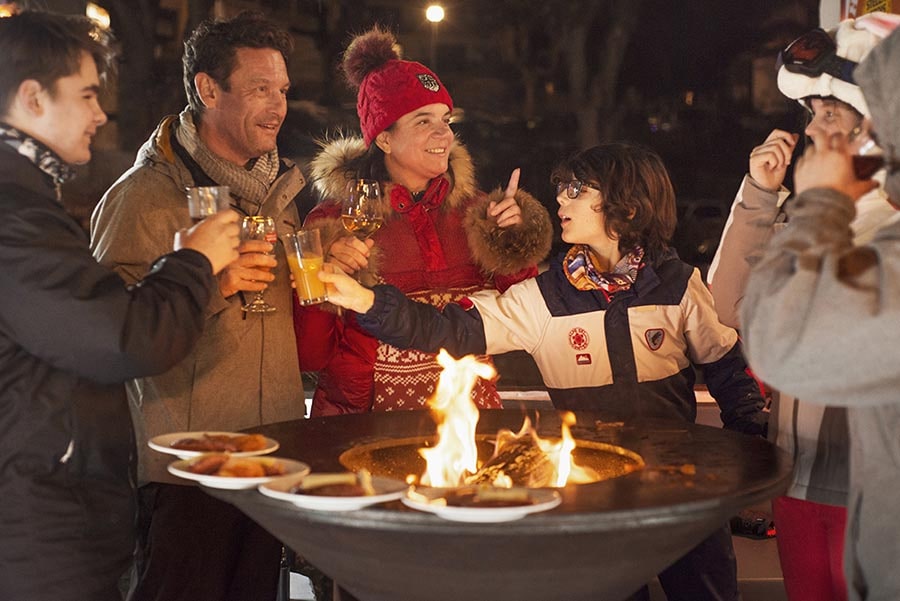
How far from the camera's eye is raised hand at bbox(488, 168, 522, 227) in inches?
123

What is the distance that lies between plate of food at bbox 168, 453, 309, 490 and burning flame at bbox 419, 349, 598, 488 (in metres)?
0.49

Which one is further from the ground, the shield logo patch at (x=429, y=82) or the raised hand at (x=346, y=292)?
the shield logo patch at (x=429, y=82)

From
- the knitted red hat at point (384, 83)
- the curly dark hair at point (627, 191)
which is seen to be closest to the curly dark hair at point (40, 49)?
the knitted red hat at point (384, 83)

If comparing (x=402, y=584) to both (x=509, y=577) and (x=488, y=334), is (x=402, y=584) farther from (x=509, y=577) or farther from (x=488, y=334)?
(x=488, y=334)

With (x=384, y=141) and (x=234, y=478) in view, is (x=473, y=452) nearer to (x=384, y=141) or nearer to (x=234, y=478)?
(x=234, y=478)

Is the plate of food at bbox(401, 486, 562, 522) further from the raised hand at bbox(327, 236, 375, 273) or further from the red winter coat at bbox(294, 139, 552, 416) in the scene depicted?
the red winter coat at bbox(294, 139, 552, 416)

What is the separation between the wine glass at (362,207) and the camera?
112 inches

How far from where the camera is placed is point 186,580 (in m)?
2.65

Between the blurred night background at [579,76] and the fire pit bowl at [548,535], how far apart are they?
2793 mm

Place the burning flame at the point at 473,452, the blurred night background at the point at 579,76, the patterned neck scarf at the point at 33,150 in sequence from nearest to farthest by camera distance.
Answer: the patterned neck scarf at the point at 33,150 < the burning flame at the point at 473,452 < the blurred night background at the point at 579,76

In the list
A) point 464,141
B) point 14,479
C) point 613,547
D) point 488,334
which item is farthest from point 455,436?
point 464,141

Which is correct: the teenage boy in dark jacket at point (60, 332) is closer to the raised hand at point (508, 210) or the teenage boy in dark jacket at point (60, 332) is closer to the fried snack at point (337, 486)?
the fried snack at point (337, 486)

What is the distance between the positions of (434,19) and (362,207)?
7.04ft

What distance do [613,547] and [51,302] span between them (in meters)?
1.18
